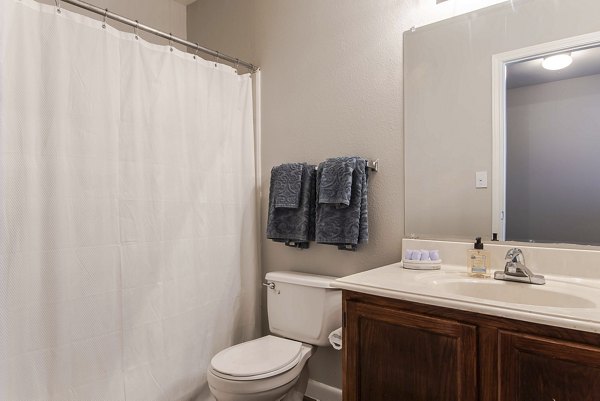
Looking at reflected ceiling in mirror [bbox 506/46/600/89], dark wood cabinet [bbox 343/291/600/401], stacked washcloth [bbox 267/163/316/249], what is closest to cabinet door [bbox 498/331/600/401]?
dark wood cabinet [bbox 343/291/600/401]

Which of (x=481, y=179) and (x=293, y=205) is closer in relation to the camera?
(x=481, y=179)

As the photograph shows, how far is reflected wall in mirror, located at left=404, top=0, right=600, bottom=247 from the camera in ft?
4.60

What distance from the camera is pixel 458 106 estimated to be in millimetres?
1552

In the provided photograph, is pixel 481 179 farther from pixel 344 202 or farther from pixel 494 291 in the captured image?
pixel 344 202

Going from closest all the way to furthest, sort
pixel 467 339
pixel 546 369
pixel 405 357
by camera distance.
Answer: pixel 546 369 → pixel 467 339 → pixel 405 357

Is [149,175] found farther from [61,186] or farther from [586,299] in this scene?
[586,299]

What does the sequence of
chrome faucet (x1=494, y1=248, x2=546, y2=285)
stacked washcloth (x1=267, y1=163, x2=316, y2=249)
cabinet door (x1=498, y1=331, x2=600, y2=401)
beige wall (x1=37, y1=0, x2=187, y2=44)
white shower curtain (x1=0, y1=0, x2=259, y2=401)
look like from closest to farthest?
cabinet door (x1=498, y1=331, x2=600, y2=401) → chrome faucet (x1=494, y1=248, x2=546, y2=285) → white shower curtain (x1=0, y1=0, x2=259, y2=401) → stacked washcloth (x1=267, y1=163, x2=316, y2=249) → beige wall (x1=37, y1=0, x2=187, y2=44)

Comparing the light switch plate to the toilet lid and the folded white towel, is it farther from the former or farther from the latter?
the toilet lid

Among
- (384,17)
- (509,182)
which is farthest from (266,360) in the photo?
(384,17)

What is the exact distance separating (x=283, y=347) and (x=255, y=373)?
0.28 m

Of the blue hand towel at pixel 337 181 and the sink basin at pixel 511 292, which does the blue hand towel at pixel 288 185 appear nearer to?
the blue hand towel at pixel 337 181

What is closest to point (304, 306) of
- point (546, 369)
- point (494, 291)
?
point (494, 291)

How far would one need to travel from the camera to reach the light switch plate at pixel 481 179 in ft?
4.90

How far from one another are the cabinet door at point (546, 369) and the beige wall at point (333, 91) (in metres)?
0.81
